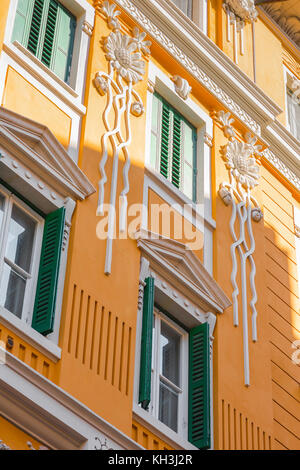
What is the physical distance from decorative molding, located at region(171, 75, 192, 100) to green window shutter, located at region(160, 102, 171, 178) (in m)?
0.32

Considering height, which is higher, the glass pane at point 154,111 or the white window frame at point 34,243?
the glass pane at point 154,111

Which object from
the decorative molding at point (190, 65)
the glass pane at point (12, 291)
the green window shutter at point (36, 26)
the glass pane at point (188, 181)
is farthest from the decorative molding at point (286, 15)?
the glass pane at point (12, 291)

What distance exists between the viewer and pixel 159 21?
1678cm

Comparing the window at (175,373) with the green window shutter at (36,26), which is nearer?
the window at (175,373)

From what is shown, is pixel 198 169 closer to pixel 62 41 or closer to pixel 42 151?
pixel 62 41

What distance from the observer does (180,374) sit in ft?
45.2

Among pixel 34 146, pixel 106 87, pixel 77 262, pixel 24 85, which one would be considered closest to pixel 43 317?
pixel 77 262

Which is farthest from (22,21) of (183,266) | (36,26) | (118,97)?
(183,266)

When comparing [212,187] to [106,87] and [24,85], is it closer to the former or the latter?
[106,87]

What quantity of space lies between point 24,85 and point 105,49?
7.01ft

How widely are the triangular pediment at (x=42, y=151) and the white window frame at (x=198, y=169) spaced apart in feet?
4.15

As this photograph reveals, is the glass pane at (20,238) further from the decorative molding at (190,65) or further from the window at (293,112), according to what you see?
the window at (293,112)

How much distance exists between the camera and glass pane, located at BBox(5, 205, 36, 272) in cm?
1248

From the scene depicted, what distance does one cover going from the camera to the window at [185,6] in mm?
18484
